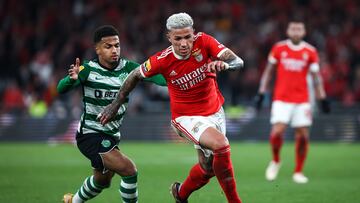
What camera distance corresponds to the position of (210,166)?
30.4 ft

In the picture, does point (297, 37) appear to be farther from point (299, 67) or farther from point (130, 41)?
point (130, 41)

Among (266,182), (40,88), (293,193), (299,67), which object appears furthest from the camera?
(40,88)

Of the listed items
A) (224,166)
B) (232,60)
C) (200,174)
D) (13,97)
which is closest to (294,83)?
(200,174)

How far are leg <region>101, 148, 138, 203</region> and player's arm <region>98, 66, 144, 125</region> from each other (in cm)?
43

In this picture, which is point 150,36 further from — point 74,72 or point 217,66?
point 217,66

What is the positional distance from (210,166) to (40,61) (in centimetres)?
1660

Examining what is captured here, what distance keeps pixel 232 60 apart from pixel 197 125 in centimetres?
85

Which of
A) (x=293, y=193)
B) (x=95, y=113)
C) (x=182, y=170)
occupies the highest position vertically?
(x=95, y=113)

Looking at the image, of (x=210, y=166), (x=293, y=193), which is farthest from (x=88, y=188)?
(x=293, y=193)

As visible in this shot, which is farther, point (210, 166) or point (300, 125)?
point (300, 125)

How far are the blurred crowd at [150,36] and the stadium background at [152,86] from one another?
34 millimetres

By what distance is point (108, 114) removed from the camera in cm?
873

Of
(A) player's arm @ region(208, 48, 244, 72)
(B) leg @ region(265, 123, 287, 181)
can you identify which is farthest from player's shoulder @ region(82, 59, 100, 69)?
(B) leg @ region(265, 123, 287, 181)

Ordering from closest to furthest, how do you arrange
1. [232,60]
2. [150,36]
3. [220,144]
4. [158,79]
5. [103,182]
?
[220,144], [232,60], [103,182], [158,79], [150,36]
